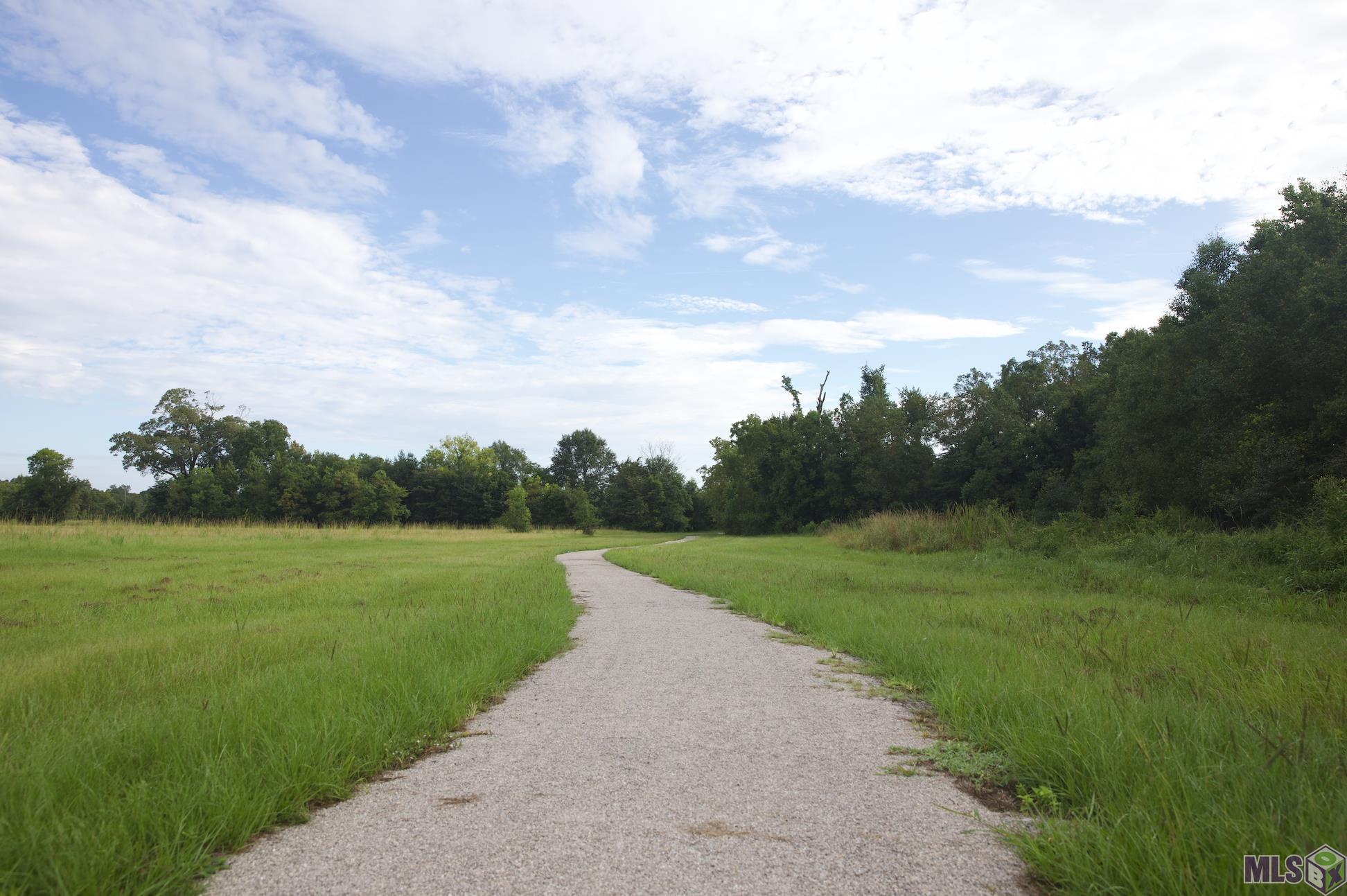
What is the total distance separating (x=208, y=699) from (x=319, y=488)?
74031 mm

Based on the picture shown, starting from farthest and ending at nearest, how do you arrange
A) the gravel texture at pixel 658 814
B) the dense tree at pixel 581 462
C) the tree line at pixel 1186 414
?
the dense tree at pixel 581 462 → the tree line at pixel 1186 414 → the gravel texture at pixel 658 814

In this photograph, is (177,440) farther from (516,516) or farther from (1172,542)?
(1172,542)

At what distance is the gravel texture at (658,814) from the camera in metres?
2.55

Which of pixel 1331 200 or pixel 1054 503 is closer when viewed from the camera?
pixel 1331 200

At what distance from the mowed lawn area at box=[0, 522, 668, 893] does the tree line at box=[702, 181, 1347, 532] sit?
15.6m

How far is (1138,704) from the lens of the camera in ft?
13.7

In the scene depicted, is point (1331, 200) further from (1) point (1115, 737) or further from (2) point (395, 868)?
(2) point (395, 868)

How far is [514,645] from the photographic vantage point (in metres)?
6.92

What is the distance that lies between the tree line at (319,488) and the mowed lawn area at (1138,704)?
6154 centimetres

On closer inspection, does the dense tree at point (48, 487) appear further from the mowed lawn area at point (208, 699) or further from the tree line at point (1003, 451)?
the mowed lawn area at point (208, 699)

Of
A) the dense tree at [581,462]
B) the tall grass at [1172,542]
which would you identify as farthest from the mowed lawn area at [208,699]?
the dense tree at [581,462]

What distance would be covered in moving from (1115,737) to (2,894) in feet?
15.9

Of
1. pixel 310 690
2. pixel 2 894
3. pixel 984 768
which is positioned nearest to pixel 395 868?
pixel 2 894

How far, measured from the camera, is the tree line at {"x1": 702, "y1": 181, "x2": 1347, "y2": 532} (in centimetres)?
1819
